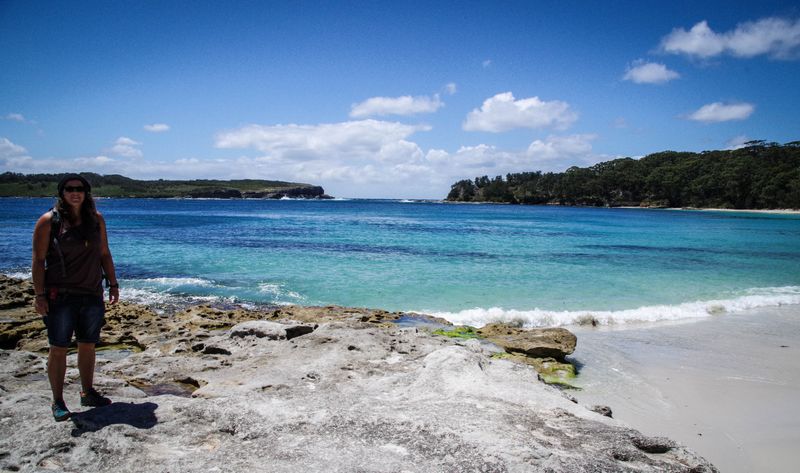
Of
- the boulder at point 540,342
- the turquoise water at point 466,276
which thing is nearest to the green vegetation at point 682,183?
the turquoise water at point 466,276

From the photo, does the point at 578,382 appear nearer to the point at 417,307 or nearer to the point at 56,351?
the point at 417,307

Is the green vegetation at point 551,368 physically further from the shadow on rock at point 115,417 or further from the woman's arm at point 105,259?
the woman's arm at point 105,259

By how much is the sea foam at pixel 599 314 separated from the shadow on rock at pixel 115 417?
10.3 metres

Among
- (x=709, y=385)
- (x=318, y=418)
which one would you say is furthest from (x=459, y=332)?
(x=318, y=418)

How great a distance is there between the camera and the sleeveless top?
4.48 meters

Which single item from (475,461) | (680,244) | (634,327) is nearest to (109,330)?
(475,461)

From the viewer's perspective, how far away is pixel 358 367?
6.99 metres

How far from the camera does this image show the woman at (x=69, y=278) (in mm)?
4410

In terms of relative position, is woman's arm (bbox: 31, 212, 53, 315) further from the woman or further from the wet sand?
the wet sand

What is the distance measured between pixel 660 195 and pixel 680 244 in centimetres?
12638

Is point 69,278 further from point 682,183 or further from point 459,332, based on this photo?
point 682,183

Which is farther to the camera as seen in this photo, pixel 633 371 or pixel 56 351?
pixel 633 371

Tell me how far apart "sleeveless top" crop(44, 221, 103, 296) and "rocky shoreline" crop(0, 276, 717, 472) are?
4.07 feet

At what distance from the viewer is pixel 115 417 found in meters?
4.29
